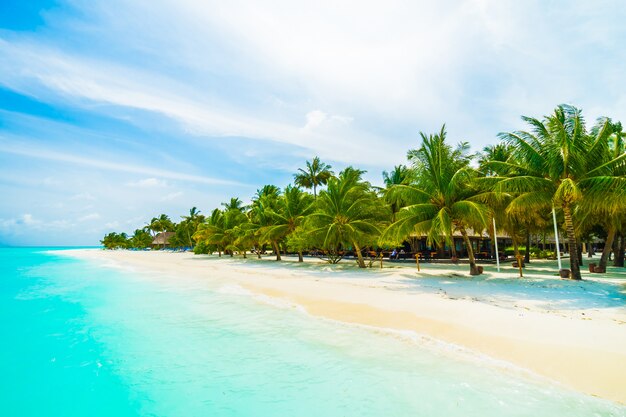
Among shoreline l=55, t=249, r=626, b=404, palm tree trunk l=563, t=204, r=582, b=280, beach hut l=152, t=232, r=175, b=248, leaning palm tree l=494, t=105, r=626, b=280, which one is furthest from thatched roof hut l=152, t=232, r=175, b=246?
palm tree trunk l=563, t=204, r=582, b=280

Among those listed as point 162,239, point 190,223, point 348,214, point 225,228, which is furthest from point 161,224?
point 348,214

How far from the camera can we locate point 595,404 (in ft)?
12.8

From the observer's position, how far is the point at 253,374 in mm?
5500

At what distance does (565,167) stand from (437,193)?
4494mm

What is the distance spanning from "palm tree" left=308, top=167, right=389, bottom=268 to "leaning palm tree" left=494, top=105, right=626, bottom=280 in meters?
7.04

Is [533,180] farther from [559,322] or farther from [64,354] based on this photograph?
[64,354]

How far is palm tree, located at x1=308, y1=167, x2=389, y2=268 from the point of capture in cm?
1794

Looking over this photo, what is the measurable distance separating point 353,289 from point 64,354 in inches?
341

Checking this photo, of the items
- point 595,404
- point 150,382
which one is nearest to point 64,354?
point 150,382

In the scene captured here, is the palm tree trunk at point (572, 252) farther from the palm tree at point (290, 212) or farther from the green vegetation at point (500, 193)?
the palm tree at point (290, 212)

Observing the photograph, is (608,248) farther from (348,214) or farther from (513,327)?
(513,327)

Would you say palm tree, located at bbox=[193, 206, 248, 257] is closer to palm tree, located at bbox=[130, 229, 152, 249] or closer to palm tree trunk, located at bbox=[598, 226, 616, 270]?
palm tree trunk, located at bbox=[598, 226, 616, 270]

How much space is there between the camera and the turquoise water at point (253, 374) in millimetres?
4293

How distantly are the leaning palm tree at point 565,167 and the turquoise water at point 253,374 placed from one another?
344 inches
